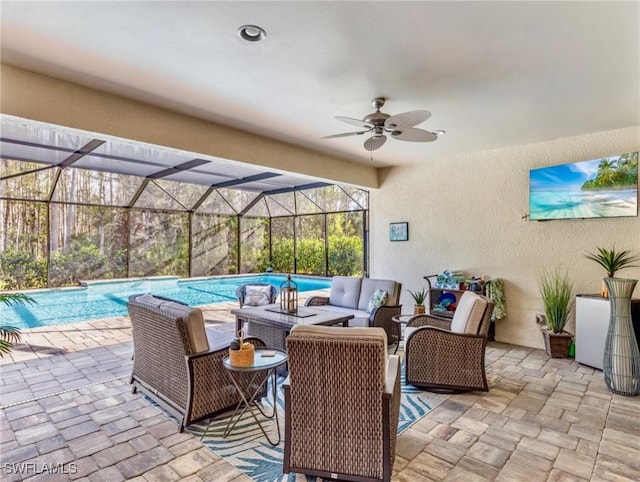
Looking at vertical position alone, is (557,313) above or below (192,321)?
below

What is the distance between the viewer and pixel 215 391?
2906 millimetres

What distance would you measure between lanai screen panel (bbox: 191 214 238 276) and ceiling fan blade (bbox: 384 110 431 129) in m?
9.92

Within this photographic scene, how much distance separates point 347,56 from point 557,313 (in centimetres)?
428

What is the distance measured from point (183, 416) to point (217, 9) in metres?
2.93

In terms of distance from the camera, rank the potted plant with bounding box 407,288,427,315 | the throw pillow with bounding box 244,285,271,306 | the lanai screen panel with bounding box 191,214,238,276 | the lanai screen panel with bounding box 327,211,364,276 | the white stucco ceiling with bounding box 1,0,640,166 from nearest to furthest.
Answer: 1. the white stucco ceiling with bounding box 1,0,640,166
2. the potted plant with bounding box 407,288,427,315
3. the throw pillow with bounding box 244,285,271,306
4. the lanai screen panel with bounding box 327,211,364,276
5. the lanai screen panel with bounding box 191,214,238,276

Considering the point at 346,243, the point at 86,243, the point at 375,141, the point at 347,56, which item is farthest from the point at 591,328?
the point at 86,243

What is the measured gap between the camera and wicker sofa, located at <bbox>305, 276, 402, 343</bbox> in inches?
189

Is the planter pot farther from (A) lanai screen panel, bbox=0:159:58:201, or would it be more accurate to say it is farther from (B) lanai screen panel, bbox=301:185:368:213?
(A) lanai screen panel, bbox=0:159:58:201

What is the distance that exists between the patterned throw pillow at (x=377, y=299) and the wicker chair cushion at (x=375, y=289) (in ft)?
0.20

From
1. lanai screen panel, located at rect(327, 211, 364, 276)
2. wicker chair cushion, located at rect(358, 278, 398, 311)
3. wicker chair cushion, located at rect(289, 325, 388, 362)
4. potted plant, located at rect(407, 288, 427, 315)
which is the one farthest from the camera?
lanai screen panel, located at rect(327, 211, 364, 276)

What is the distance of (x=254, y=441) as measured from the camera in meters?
2.64

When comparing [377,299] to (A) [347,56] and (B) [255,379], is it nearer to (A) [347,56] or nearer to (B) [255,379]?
(B) [255,379]

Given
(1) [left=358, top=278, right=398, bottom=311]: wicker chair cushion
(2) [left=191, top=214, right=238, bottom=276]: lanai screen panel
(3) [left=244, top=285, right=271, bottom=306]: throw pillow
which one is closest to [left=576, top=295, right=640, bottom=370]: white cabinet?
(1) [left=358, top=278, right=398, bottom=311]: wicker chair cushion

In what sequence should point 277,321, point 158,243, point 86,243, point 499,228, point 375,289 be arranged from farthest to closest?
point 158,243
point 86,243
point 499,228
point 375,289
point 277,321
